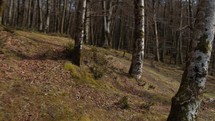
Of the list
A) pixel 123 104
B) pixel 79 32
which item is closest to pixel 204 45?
pixel 123 104

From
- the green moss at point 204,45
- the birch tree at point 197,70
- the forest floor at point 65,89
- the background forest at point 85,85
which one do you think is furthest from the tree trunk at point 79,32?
the green moss at point 204,45

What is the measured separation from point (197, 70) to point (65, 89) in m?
4.43

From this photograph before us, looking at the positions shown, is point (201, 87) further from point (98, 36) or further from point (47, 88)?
point (98, 36)

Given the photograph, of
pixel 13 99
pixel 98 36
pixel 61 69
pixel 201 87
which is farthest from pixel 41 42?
pixel 98 36

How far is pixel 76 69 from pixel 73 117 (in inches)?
150

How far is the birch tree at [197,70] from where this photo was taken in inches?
323

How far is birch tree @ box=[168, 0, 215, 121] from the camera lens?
820cm

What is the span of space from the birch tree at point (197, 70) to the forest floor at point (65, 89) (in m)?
2.58

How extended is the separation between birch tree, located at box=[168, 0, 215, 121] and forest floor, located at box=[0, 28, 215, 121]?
258 centimetres

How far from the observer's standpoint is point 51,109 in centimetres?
932

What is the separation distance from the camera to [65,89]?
10953 mm

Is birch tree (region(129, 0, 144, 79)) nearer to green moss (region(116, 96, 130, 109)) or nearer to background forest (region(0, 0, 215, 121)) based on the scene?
background forest (region(0, 0, 215, 121))

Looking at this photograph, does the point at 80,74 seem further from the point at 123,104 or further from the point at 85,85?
the point at 123,104

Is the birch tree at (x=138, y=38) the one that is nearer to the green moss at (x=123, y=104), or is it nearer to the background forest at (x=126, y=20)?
the green moss at (x=123, y=104)
